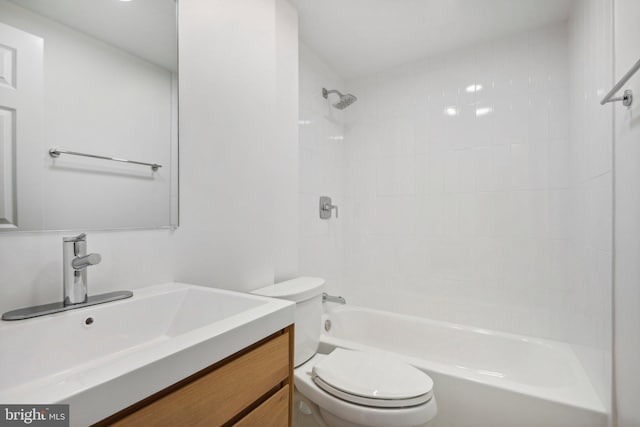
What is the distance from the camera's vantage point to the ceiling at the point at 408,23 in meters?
1.70

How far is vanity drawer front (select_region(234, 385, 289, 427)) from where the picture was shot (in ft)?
2.41

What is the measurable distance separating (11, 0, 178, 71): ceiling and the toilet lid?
1.38 metres

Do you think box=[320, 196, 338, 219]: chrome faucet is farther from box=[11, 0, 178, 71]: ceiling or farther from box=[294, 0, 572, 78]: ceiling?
box=[11, 0, 178, 71]: ceiling

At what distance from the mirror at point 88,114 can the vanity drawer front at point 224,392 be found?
0.61 m

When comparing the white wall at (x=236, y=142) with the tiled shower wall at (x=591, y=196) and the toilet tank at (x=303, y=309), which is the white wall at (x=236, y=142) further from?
the tiled shower wall at (x=591, y=196)

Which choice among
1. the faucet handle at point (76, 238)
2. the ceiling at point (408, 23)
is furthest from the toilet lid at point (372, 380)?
the ceiling at point (408, 23)

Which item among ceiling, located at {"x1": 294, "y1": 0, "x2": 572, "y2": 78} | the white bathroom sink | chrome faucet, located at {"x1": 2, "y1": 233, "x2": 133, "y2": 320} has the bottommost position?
the white bathroom sink

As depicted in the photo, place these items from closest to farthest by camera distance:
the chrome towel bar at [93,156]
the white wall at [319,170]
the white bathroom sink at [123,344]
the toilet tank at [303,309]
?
the white bathroom sink at [123,344] < the chrome towel bar at [93,156] < the toilet tank at [303,309] < the white wall at [319,170]

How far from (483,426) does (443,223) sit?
1.21m

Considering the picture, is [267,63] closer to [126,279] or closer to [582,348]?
[126,279]

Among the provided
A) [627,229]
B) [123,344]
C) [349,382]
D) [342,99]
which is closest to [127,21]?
[123,344]

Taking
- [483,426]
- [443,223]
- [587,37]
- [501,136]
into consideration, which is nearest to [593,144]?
[587,37]

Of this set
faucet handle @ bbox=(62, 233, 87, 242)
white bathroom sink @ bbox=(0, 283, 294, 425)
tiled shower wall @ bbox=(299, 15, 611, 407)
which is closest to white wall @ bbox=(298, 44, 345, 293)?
tiled shower wall @ bbox=(299, 15, 611, 407)

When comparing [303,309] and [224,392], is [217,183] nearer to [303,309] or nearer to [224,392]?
[303,309]
